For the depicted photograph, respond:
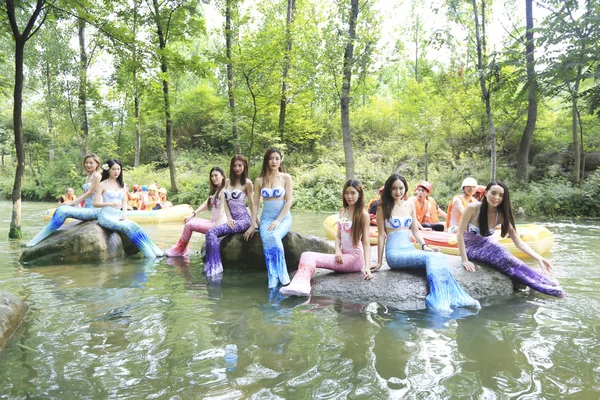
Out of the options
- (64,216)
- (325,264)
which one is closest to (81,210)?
(64,216)

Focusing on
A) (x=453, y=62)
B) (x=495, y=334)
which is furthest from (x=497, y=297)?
(x=453, y=62)

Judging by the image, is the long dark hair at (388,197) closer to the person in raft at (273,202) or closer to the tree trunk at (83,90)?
the person in raft at (273,202)

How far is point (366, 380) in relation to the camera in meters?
2.76

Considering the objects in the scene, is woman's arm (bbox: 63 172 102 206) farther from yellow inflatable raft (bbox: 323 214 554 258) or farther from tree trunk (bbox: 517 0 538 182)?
tree trunk (bbox: 517 0 538 182)

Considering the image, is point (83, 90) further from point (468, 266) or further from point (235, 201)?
point (468, 266)

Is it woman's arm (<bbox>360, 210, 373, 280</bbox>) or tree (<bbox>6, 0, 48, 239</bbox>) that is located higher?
tree (<bbox>6, 0, 48, 239</bbox>)

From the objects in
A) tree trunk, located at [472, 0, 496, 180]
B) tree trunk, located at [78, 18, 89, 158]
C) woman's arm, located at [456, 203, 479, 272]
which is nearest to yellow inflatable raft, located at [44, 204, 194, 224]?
woman's arm, located at [456, 203, 479, 272]

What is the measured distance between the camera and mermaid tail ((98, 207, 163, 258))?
7.34 metres

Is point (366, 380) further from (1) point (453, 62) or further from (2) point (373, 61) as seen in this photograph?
(1) point (453, 62)

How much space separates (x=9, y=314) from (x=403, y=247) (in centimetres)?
416

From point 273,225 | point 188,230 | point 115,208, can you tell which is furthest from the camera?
point 115,208

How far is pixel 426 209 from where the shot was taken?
8250 mm

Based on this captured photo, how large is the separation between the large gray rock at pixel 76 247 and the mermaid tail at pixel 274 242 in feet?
10.4

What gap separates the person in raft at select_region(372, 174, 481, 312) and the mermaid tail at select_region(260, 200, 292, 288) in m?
1.24
